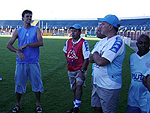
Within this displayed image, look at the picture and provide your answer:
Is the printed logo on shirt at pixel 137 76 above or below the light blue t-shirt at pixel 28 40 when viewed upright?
below

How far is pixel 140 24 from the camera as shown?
56.0 metres

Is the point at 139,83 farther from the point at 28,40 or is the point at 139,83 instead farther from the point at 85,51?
the point at 28,40

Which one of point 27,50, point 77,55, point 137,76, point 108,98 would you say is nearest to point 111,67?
point 108,98

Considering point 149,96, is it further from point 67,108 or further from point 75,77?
point 67,108

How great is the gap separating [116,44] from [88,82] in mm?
4099

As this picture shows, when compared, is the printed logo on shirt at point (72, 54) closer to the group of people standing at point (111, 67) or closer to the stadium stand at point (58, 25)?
the group of people standing at point (111, 67)

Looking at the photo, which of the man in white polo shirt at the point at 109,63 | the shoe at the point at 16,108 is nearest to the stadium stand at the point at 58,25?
the shoe at the point at 16,108

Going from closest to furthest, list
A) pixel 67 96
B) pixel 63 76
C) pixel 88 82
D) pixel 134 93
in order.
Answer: pixel 134 93, pixel 67 96, pixel 88 82, pixel 63 76

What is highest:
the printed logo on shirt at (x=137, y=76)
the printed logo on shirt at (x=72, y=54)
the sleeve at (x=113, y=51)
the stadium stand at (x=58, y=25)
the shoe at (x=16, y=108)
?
the stadium stand at (x=58, y=25)

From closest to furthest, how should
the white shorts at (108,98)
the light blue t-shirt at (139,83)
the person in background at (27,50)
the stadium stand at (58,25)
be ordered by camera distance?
1. the white shorts at (108,98)
2. the light blue t-shirt at (139,83)
3. the person in background at (27,50)
4. the stadium stand at (58,25)

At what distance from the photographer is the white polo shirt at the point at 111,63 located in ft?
7.78

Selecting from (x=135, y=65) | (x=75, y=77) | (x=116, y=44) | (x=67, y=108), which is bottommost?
(x=67, y=108)

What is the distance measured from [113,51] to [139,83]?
0.74 m

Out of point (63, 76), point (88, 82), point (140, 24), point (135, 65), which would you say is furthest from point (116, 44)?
point (140, 24)
